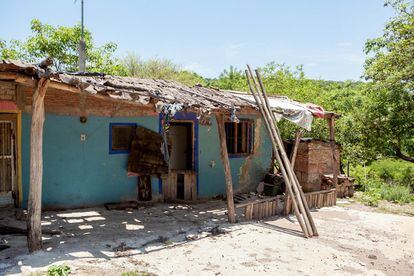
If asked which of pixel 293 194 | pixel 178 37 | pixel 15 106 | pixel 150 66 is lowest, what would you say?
pixel 293 194

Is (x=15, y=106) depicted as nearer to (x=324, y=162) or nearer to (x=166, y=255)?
(x=166, y=255)

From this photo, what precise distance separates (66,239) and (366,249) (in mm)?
5633

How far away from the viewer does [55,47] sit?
18.1 metres

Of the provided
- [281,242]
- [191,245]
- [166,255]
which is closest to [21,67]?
[166,255]

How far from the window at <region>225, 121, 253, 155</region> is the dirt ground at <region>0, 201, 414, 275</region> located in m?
2.83

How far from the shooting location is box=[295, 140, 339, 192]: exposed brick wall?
1155 centimetres

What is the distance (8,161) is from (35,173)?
3032 mm

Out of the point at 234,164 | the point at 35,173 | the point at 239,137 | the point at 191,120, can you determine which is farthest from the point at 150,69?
the point at 35,173

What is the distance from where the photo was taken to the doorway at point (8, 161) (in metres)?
7.93

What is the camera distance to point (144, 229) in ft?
24.2

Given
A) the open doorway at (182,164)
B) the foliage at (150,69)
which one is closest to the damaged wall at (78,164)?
the open doorway at (182,164)

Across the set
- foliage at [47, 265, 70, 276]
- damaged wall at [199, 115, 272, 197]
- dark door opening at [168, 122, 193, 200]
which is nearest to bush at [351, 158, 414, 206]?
damaged wall at [199, 115, 272, 197]

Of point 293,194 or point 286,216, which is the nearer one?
point 293,194

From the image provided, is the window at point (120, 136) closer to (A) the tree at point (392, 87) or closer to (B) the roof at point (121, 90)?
(B) the roof at point (121, 90)
